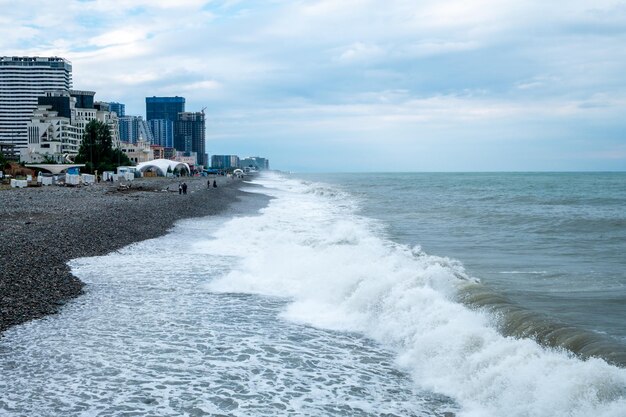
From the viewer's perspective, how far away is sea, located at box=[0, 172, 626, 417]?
7.45 metres

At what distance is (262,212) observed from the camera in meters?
38.6

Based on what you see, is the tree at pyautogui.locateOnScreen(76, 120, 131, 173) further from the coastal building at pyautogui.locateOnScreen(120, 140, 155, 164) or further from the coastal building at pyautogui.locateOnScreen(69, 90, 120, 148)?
the coastal building at pyautogui.locateOnScreen(120, 140, 155, 164)

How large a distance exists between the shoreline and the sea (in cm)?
60

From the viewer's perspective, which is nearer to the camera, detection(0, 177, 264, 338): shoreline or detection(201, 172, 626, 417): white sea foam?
detection(201, 172, 626, 417): white sea foam

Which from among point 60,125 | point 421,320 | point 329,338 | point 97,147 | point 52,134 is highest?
point 60,125

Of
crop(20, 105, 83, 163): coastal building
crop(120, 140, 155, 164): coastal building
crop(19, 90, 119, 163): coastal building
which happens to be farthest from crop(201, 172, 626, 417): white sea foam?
crop(120, 140, 155, 164): coastal building

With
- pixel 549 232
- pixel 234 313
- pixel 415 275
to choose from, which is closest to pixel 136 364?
pixel 234 313

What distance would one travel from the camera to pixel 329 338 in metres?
10.6

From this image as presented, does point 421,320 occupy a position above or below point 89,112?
below

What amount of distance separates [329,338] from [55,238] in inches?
470

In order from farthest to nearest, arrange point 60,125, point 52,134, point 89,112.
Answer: point 89,112, point 60,125, point 52,134

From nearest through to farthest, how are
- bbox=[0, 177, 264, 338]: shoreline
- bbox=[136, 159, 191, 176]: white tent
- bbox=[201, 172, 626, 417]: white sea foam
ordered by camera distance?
bbox=[201, 172, 626, 417]: white sea foam, bbox=[0, 177, 264, 338]: shoreline, bbox=[136, 159, 191, 176]: white tent

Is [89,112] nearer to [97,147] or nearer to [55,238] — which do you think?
[97,147]

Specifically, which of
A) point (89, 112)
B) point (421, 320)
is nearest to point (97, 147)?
point (89, 112)
